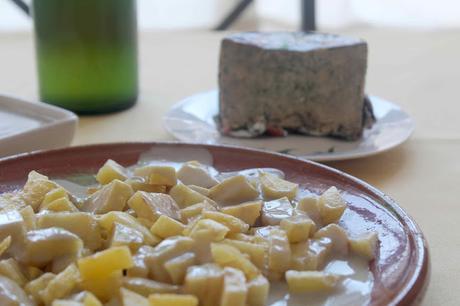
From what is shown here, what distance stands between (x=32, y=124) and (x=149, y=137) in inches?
9.8

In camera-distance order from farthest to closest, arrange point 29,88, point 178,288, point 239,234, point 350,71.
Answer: point 29,88 < point 350,71 < point 239,234 < point 178,288

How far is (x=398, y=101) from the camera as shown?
176 centimetres

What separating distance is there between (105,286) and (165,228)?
12 centimetres

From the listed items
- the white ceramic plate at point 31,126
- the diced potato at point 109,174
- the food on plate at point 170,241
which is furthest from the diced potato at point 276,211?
the white ceramic plate at point 31,126

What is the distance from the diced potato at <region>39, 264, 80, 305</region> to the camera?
27.5 inches

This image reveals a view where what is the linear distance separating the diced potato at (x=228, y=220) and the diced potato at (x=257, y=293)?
11cm

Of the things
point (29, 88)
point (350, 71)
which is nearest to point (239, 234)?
point (350, 71)

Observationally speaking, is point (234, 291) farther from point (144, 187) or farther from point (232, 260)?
point (144, 187)

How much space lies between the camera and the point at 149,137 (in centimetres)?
147

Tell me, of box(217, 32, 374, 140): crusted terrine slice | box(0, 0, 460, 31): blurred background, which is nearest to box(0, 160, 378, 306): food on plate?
box(217, 32, 374, 140): crusted terrine slice

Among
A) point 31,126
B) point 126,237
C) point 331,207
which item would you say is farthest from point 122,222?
point 31,126

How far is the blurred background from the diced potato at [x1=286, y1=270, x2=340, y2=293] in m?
2.71

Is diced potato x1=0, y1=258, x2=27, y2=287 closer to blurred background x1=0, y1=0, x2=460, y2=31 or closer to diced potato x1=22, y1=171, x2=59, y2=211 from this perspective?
diced potato x1=22, y1=171, x2=59, y2=211

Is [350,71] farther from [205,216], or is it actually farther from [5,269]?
[5,269]
